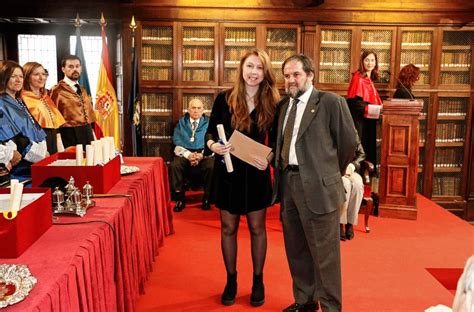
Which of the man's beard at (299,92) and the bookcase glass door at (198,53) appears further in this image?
the bookcase glass door at (198,53)

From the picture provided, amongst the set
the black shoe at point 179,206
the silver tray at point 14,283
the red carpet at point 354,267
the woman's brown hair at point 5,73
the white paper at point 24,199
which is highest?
the woman's brown hair at point 5,73

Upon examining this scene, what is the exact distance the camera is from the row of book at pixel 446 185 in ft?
22.9

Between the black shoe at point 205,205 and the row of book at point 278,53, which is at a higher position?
the row of book at point 278,53

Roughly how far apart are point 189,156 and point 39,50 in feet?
9.30

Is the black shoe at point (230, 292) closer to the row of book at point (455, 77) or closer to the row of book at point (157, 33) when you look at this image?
the row of book at point (157, 33)

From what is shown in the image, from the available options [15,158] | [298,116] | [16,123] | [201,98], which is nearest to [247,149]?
[298,116]

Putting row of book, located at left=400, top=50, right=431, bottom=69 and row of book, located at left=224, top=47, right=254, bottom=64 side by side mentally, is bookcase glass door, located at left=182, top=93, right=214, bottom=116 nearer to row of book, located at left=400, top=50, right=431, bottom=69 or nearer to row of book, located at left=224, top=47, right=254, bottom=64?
row of book, located at left=224, top=47, right=254, bottom=64

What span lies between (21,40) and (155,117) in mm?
2114

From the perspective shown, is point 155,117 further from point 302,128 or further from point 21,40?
point 302,128

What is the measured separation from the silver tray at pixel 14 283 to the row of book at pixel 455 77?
20.7 feet

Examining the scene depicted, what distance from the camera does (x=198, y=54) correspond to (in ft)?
22.2

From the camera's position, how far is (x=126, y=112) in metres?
6.71

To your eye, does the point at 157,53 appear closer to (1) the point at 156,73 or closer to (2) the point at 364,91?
(1) the point at 156,73

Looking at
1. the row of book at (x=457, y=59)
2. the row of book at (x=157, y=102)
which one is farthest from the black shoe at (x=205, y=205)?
the row of book at (x=457, y=59)
